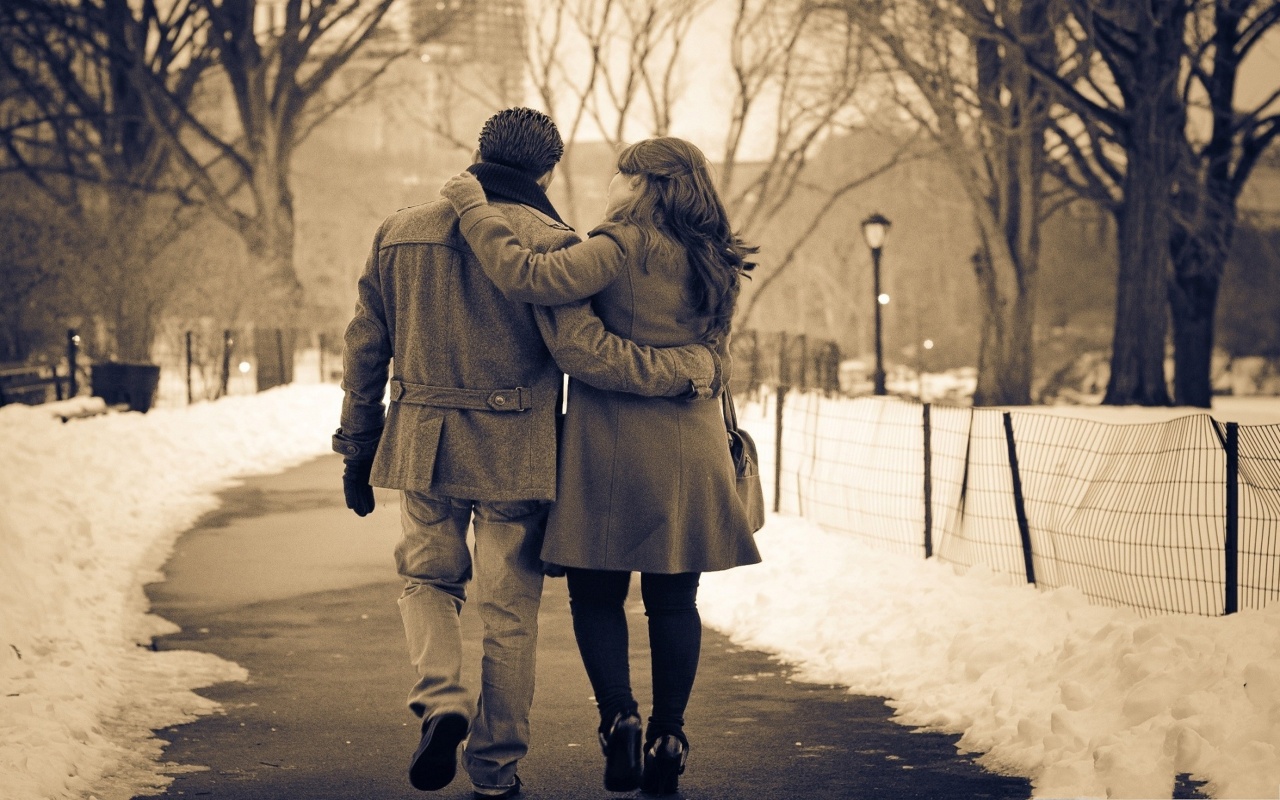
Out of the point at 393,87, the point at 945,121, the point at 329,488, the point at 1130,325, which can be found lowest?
the point at 329,488

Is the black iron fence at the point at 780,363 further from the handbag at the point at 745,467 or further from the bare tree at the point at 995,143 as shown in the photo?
the handbag at the point at 745,467

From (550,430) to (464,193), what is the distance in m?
0.76

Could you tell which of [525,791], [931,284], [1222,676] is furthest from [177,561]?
[931,284]

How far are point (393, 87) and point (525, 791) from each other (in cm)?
3021

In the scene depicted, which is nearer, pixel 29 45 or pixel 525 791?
pixel 525 791

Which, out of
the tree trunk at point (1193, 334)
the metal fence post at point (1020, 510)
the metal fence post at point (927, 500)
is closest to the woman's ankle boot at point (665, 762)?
the metal fence post at point (1020, 510)

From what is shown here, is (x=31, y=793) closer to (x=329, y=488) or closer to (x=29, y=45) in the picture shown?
(x=329, y=488)

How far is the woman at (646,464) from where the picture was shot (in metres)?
4.55

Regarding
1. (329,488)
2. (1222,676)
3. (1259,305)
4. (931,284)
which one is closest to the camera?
(1222,676)

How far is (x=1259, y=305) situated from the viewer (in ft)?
177

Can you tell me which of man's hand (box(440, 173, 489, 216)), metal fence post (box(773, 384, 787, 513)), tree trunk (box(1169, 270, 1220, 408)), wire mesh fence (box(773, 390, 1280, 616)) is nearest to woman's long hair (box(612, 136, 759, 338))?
man's hand (box(440, 173, 489, 216))

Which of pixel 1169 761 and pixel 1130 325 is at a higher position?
pixel 1130 325

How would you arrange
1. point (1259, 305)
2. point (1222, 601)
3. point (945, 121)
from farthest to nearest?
point (1259, 305)
point (945, 121)
point (1222, 601)

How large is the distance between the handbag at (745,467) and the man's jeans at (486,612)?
65 centimetres
